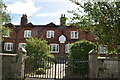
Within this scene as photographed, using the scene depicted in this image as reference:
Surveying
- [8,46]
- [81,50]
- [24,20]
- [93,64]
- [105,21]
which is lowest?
[93,64]

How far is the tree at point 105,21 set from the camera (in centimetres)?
668

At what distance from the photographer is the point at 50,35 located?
26.8 metres

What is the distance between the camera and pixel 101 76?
8.61 meters

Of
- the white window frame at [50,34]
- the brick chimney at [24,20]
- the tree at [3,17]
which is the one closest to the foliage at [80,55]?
the tree at [3,17]

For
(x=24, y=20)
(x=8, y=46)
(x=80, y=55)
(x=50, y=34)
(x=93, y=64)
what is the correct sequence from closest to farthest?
(x=93, y=64) < (x=80, y=55) < (x=50, y=34) < (x=8, y=46) < (x=24, y=20)

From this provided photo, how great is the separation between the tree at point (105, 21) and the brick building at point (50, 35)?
18415 millimetres

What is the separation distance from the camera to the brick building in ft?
84.9

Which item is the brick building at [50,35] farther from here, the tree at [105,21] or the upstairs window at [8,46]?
the tree at [105,21]

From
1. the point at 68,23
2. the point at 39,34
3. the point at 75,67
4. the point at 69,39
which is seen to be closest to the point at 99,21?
the point at 68,23

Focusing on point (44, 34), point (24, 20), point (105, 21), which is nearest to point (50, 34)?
point (44, 34)

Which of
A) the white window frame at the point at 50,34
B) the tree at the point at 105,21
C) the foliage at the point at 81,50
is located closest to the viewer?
the tree at the point at 105,21

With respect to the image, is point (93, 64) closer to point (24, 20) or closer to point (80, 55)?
point (80, 55)

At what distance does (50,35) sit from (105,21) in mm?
20465

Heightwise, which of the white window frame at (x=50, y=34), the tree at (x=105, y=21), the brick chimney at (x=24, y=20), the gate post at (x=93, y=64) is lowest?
the gate post at (x=93, y=64)
